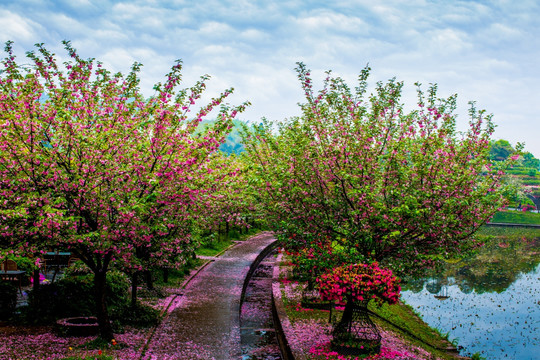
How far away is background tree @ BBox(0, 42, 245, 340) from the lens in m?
8.49

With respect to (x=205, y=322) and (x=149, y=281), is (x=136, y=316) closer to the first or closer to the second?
(x=205, y=322)

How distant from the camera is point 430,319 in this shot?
60.3 feet

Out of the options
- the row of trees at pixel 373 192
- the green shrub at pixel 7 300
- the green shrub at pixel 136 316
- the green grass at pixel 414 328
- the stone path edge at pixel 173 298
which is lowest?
the green grass at pixel 414 328

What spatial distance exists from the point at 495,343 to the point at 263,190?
35.7 ft

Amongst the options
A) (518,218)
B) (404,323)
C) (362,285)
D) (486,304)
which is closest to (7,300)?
(362,285)

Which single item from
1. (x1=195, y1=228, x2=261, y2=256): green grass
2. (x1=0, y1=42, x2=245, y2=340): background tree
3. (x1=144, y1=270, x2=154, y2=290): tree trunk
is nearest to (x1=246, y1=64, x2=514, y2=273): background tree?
(x1=0, y1=42, x2=245, y2=340): background tree

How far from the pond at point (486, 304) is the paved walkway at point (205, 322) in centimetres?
852

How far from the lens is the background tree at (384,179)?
10.9 m

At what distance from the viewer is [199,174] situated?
1064cm

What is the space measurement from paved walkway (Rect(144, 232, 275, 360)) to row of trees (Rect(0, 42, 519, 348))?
1953 millimetres

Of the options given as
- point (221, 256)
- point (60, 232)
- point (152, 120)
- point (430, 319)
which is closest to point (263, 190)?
point (152, 120)

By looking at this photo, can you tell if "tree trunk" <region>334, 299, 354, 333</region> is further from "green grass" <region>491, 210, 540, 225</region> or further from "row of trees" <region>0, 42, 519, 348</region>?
"green grass" <region>491, 210, 540, 225</region>

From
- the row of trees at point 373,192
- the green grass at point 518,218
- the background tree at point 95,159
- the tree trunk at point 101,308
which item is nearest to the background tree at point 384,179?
the row of trees at point 373,192

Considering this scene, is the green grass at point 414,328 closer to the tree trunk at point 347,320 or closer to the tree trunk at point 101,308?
the tree trunk at point 347,320
